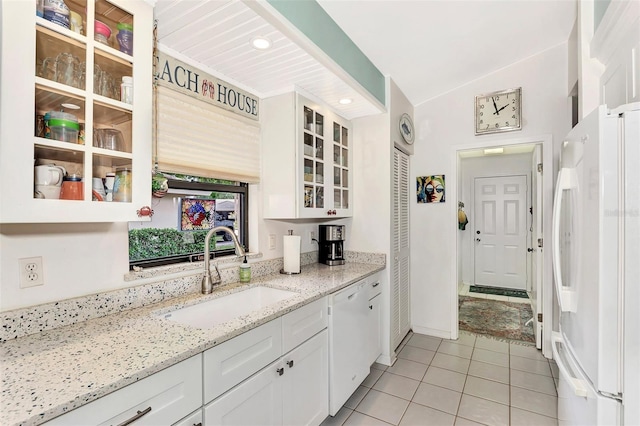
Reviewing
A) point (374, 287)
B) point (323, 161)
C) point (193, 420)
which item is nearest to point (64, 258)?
point (193, 420)

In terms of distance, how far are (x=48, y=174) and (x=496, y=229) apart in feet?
18.8

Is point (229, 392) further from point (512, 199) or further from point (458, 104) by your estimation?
point (512, 199)

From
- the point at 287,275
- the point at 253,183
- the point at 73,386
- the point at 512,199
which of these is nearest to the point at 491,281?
the point at 512,199

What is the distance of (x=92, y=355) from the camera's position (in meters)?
0.97

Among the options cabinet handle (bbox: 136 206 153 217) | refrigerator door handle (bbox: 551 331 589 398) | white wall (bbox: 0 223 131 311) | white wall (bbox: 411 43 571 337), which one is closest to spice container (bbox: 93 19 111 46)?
cabinet handle (bbox: 136 206 153 217)

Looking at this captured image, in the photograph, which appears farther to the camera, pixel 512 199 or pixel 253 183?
pixel 512 199

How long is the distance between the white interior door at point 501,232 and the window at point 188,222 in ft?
14.9

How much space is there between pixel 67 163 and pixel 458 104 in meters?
3.34

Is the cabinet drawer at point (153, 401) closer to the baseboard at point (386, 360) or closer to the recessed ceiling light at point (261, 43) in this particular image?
the recessed ceiling light at point (261, 43)

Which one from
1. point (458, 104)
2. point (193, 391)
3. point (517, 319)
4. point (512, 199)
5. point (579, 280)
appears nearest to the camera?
point (193, 391)

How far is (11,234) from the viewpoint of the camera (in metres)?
1.11

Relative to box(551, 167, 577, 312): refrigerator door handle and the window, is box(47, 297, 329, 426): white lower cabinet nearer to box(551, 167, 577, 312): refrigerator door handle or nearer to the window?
the window

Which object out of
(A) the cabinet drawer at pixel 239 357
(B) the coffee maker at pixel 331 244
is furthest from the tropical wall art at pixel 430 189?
(A) the cabinet drawer at pixel 239 357

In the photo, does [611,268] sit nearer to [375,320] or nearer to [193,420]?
[193,420]
